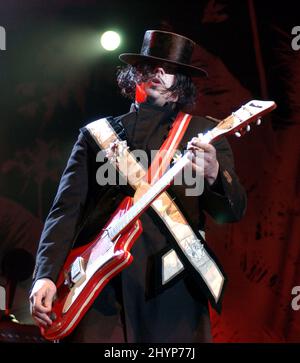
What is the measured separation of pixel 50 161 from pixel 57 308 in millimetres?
1468

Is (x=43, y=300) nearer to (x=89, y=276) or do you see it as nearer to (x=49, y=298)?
(x=49, y=298)

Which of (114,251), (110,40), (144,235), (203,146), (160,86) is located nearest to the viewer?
(203,146)

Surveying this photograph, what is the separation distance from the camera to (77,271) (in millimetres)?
2307

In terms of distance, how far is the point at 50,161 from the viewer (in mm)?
3604

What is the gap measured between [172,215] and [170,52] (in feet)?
2.29

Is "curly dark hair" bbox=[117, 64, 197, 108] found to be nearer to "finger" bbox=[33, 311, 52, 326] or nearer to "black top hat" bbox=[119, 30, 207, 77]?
"black top hat" bbox=[119, 30, 207, 77]

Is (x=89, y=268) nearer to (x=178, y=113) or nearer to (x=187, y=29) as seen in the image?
(x=178, y=113)

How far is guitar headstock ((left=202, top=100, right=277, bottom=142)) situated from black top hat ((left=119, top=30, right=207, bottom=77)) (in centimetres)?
36

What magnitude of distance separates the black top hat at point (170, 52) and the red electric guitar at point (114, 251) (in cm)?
39

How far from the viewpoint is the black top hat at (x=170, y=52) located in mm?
2502

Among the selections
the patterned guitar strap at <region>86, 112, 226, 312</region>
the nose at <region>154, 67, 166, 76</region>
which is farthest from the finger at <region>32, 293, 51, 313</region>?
the nose at <region>154, 67, 166, 76</region>

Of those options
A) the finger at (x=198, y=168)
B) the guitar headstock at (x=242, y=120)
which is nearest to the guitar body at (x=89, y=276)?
the finger at (x=198, y=168)

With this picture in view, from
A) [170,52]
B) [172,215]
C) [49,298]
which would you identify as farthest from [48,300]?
[170,52]

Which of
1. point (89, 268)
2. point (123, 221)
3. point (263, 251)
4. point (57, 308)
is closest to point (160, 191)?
point (123, 221)
